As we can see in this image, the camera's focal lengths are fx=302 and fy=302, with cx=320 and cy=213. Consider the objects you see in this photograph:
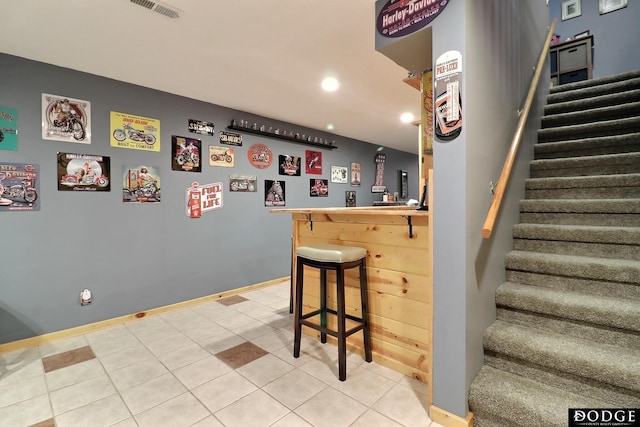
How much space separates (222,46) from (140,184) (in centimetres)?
180

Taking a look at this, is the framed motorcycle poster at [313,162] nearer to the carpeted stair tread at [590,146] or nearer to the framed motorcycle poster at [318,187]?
the framed motorcycle poster at [318,187]

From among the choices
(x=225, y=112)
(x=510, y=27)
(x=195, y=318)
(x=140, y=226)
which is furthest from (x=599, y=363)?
(x=225, y=112)

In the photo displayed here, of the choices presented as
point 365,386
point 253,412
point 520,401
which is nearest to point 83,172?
point 253,412

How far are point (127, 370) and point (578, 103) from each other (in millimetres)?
4929

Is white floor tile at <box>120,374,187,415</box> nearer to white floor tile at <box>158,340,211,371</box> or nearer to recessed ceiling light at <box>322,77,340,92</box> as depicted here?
white floor tile at <box>158,340,211,371</box>

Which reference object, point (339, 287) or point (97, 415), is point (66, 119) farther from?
point (339, 287)

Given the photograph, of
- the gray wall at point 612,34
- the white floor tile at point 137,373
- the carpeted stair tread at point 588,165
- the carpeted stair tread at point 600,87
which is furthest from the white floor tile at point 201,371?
the gray wall at point 612,34

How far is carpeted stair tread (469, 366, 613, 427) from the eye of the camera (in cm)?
140

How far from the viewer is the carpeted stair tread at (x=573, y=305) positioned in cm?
159

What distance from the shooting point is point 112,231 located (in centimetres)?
317

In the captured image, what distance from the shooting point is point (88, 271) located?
3.02 metres

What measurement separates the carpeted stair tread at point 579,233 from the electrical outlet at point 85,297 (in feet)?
12.9

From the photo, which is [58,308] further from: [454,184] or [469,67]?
[469,67]

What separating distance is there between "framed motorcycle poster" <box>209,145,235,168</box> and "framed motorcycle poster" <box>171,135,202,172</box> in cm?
16
